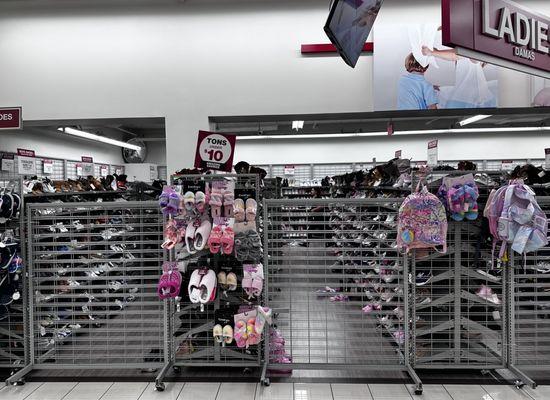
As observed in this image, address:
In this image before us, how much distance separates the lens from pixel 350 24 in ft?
10.1

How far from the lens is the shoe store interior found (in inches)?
137

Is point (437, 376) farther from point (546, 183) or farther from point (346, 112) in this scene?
point (346, 112)

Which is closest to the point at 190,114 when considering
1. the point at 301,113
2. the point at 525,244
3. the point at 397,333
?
the point at 301,113

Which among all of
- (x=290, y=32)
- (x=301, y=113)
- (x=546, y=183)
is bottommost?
(x=546, y=183)

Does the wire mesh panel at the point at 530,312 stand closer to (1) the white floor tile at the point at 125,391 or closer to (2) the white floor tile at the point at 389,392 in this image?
(2) the white floor tile at the point at 389,392

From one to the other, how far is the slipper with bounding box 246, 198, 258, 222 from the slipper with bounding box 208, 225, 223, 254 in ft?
1.00

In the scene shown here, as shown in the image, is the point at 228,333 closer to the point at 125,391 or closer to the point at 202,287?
the point at 202,287

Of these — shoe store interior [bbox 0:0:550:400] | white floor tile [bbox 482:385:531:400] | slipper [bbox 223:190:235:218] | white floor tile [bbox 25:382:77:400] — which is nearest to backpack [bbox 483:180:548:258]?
shoe store interior [bbox 0:0:550:400]

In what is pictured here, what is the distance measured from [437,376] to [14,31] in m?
7.76

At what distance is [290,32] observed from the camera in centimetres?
610

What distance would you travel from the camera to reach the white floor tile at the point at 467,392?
3.37 metres

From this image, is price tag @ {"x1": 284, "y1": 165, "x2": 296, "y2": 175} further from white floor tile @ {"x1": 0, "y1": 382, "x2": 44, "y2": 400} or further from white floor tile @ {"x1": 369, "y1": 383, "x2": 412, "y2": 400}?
white floor tile @ {"x1": 0, "y1": 382, "x2": 44, "y2": 400}

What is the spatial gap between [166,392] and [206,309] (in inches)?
31.8

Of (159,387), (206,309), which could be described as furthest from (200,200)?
(159,387)
